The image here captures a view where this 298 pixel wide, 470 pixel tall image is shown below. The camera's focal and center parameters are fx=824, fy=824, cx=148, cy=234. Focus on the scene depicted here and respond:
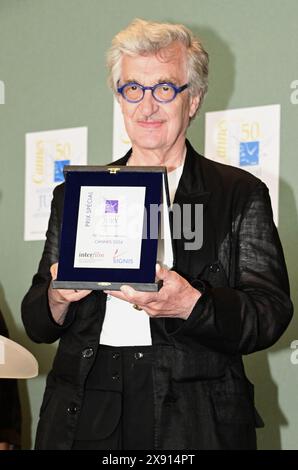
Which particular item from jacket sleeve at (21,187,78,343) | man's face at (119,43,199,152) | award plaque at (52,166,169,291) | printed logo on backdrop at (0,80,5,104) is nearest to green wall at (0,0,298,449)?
printed logo on backdrop at (0,80,5,104)

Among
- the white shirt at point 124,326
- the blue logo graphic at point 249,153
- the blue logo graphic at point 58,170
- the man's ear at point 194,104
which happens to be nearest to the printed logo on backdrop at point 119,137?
the blue logo graphic at point 58,170

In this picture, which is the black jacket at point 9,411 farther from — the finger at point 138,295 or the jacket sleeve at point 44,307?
the finger at point 138,295

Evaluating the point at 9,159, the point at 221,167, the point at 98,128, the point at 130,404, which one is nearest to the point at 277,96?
the point at 98,128

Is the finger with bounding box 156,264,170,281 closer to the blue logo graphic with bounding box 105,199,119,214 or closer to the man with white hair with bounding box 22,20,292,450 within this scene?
the man with white hair with bounding box 22,20,292,450

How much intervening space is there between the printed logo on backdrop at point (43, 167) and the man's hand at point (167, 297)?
1.75 m

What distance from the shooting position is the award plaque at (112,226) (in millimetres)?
1576

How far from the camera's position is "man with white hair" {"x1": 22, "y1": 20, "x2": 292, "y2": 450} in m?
1.64

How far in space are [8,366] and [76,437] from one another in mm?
510

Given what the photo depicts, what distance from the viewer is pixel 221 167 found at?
1909 millimetres

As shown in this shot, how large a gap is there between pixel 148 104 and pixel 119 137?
1350mm

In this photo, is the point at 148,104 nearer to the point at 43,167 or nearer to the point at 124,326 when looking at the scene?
the point at 124,326

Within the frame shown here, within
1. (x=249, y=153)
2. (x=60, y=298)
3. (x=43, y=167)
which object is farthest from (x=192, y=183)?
(x=43, y=167)

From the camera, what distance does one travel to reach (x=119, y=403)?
1.67m

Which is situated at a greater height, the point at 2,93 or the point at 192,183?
the point at 2,93
